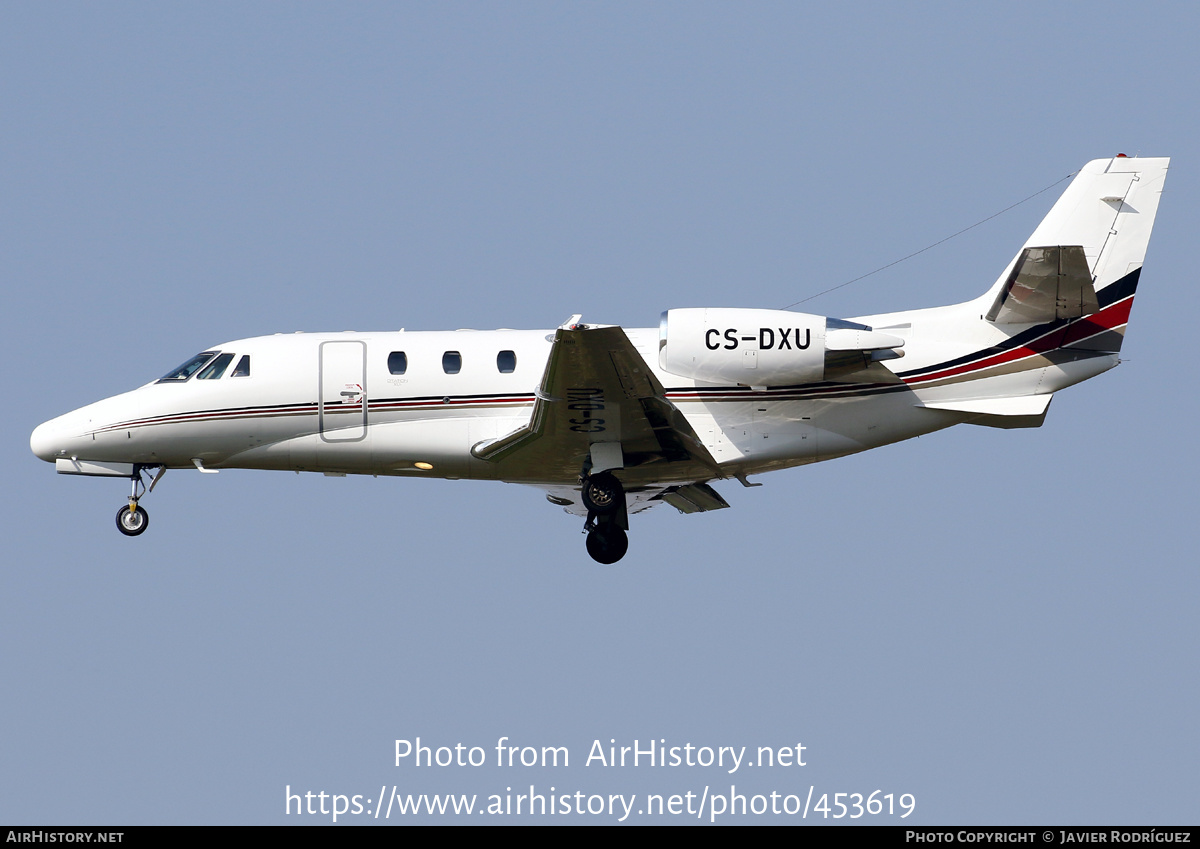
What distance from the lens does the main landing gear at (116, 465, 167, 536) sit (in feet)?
68.5

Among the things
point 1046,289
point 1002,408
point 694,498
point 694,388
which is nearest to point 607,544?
point 694,498

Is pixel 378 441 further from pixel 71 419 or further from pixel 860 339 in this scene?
pixel 860 339

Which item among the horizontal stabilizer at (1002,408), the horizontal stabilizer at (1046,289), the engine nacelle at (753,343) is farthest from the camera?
the horizontal stabilizer at (1002,408)

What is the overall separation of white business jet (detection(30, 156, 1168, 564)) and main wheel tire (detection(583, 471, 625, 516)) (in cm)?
2

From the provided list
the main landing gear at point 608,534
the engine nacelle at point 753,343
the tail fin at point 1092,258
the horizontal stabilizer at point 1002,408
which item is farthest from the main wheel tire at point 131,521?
the tail fin at point 1092,258

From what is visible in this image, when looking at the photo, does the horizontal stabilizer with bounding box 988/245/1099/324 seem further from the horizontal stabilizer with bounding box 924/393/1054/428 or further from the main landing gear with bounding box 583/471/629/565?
the main landing gear with bounding box 583/471/629/565

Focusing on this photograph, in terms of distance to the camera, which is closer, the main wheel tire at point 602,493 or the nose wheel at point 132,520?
the main wheel tire at point 602,493

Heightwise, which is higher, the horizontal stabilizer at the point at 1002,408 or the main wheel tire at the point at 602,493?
the horizontal stabilizer at the point at 1002,408

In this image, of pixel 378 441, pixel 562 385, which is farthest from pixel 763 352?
pixel 378 441

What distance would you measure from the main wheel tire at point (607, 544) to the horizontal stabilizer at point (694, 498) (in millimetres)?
1168

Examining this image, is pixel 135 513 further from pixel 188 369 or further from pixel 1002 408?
pixel 1002 408

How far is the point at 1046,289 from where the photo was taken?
742 inches

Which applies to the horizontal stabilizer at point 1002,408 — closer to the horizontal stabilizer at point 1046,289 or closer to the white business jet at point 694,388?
the white business jet at point 694,388

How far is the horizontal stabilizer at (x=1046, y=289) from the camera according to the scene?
60.6ft
